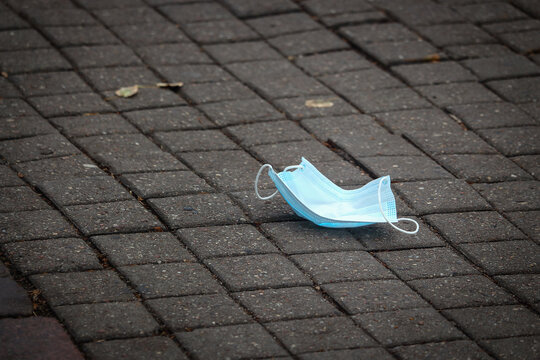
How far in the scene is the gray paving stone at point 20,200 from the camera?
3342 millimetres

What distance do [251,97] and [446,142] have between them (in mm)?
1179

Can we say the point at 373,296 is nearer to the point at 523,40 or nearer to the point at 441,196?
the point at 441,196

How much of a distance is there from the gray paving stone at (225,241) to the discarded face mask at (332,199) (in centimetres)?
22

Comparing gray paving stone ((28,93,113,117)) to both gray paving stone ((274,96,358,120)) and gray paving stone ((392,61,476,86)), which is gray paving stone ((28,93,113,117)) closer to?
gray paving stone ((274,96,358,120))

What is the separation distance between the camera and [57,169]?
369cm

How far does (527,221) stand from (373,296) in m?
0.99

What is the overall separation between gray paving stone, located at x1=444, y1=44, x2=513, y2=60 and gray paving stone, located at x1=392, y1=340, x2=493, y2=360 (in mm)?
2863

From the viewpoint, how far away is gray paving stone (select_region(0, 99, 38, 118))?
4191 mm

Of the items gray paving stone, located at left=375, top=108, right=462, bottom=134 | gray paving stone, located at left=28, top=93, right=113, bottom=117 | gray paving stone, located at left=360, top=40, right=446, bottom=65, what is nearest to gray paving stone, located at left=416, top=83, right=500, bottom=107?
gray paving stone, located at left=375, top=108, right=462, bottom=134

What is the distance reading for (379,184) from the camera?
3244 mm

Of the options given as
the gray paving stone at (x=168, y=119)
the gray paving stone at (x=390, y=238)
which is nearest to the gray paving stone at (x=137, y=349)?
the gray paving stone at (x=390, y=238)

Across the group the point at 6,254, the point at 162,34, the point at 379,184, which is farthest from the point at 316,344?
the point at 162,34

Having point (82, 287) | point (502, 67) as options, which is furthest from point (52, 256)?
point (502, 67)

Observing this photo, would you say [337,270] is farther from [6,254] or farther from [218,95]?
[218,95]
